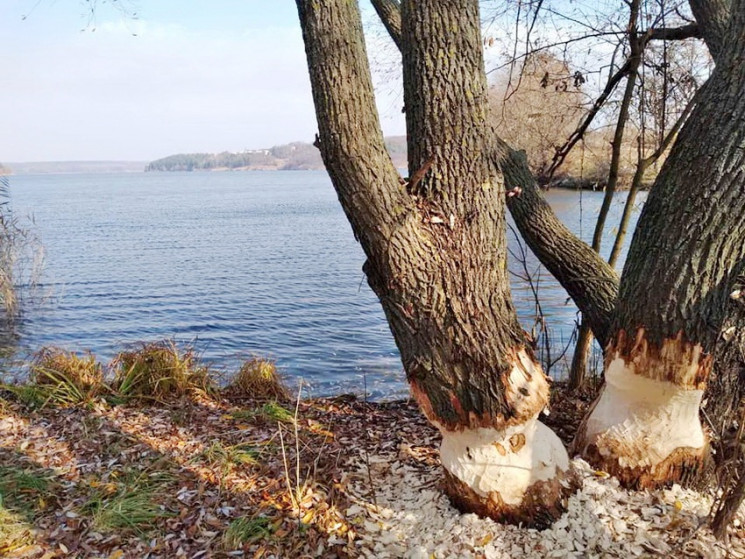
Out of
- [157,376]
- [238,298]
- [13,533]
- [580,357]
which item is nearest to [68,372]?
[157,376]

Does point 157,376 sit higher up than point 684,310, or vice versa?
point 684,310

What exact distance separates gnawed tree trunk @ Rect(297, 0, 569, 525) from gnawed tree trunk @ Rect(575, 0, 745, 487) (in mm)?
511

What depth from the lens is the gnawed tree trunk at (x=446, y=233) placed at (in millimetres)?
2609

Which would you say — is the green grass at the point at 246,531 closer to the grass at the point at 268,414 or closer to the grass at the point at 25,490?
the grass at the point at 25,490

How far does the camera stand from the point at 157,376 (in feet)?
17.3

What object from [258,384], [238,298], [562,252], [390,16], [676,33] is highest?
[390,16]

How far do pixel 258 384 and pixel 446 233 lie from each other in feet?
11.3

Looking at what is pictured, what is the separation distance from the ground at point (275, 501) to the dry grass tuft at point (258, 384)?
1.07 metres

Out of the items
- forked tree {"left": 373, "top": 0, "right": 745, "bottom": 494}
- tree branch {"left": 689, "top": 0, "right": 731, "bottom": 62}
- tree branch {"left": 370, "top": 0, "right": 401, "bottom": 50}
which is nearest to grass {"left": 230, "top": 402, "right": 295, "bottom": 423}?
forked tree {"left": 373, "top": 0, "right": 745, "bottom": 494}

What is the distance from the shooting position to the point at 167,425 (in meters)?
4.46

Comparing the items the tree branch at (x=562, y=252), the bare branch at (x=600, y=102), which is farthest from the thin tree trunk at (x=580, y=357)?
the bare branch at (x=600, y=102)

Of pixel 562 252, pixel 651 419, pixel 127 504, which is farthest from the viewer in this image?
pixel 562 252

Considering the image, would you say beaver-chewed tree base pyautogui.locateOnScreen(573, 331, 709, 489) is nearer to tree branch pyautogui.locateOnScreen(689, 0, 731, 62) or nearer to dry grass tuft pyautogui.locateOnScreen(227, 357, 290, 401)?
tree branch pyautogui.locateOnScreen(689, 0, 731, 62)

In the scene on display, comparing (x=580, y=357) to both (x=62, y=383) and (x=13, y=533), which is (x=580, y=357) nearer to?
(x=13, y=533)
